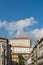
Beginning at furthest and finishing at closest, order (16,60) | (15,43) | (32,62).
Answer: (15,43) < (16,60) < (32,62)

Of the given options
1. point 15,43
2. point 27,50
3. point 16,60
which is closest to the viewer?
point 16,60

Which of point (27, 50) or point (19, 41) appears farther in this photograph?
point (19, 41)

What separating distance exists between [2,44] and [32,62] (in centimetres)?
3332

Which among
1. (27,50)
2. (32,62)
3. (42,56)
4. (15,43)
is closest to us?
(42,56)

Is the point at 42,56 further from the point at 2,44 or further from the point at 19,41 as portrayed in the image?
the point at 19,41

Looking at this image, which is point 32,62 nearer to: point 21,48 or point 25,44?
point 21,48

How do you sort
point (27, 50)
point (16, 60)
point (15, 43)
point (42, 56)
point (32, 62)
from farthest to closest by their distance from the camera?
point (15, 43) → point (27, 50) → point (16, 60) → point (32, 62) → point (42, 56)

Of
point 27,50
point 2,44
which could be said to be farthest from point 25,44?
point 2,44

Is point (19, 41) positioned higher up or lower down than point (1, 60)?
higher up

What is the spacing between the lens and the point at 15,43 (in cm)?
18350

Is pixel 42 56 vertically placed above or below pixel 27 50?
below

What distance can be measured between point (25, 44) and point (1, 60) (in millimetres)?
122527

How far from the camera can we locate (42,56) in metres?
63.7

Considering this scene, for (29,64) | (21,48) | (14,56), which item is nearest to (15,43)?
(21,48)
